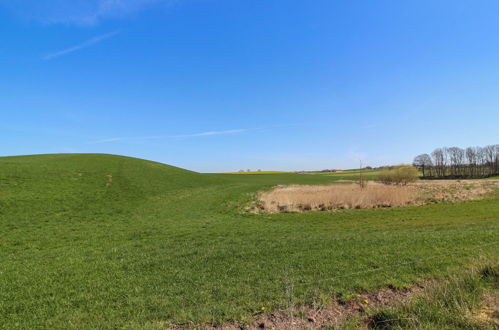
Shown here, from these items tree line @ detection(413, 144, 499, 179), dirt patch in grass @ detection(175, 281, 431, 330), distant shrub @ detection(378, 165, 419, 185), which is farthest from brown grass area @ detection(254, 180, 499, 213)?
tree line @ detection(413, 144, 499, 179)

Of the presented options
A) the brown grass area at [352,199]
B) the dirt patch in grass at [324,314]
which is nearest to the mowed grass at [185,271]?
the dirt patch in grass at [324,314]

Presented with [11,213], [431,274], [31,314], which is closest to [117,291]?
[31,314]

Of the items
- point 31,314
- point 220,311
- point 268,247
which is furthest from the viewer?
point 268,247

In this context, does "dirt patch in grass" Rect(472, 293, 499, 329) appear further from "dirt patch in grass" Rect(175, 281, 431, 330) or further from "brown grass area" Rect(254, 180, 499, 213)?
"brown grass area" Rect(254, 180, 499, 213)

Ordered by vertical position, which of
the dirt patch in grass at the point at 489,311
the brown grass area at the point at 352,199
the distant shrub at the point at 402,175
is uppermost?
the distant shrub at the point at 402,175

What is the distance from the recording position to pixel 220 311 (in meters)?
4.22

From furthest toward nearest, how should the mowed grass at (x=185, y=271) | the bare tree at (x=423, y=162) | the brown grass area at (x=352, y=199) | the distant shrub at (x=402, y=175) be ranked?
the bare tree at (x=423, y=162) < the distant shrub at (x=402, y=175) < the brown grass area at (x=352, y=199) < the mowed grass at (x=185, y=271)

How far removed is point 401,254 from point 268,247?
154 inches

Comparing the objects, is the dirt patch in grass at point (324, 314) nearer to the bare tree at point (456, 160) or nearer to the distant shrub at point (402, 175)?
the distant shrub at point (402, 175)

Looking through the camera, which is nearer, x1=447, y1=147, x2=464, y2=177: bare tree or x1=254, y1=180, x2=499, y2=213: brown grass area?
x1=254, y1=180, x2=499, y2=213: brown grass area

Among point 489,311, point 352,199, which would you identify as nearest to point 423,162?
point 352,199

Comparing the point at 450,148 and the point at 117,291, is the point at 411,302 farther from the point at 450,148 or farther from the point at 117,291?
the point at 450,148

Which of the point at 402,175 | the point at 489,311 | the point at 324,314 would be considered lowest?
the point at 324,314

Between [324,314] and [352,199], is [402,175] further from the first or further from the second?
[324,314]
